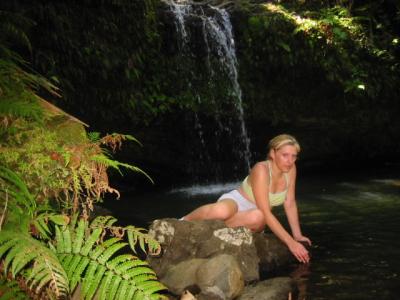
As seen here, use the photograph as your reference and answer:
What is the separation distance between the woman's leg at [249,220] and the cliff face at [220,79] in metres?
4.71

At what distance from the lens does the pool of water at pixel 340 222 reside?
4414 mm

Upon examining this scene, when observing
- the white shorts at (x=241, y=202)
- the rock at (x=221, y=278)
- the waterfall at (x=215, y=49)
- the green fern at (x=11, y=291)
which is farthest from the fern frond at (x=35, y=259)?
the waterfall at (x=215, y=49)

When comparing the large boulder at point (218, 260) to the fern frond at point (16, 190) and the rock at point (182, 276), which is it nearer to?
the rock at point (182, 276)

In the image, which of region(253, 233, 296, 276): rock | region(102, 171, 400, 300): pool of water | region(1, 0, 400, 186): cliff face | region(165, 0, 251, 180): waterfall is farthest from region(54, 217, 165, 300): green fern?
region(165, 0, 251, 180): waterfall

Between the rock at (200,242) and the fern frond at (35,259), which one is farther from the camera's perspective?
the rock at (200,242)

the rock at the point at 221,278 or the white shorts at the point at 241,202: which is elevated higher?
the white shorts at the point at 241,202

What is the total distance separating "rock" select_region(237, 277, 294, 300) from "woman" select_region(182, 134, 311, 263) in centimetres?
73

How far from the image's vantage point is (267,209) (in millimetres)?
5223

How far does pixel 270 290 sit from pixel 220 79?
25.5ft

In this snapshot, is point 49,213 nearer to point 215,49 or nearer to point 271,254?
point 271,254

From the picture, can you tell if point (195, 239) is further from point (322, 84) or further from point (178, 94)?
point (322, 84)

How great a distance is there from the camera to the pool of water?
4414 mm

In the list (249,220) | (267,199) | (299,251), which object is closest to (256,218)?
(249,220)

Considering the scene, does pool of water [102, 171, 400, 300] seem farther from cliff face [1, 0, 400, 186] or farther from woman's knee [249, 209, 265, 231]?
cliff face [1, 0, 400, 186]
